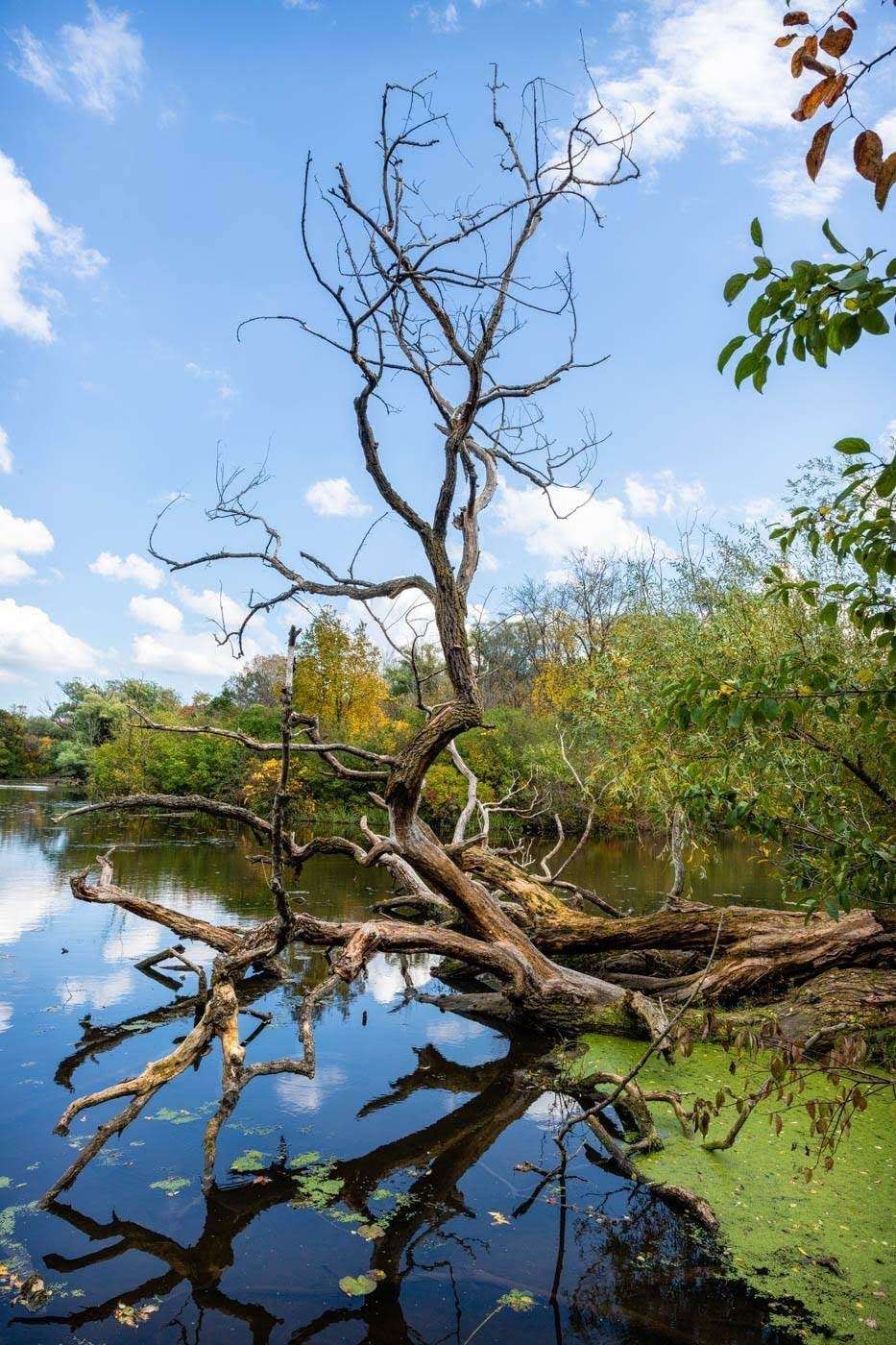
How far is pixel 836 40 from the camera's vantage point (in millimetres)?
1481

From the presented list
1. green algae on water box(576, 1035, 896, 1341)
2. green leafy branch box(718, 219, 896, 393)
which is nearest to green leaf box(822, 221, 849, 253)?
green leafy branch box(718, 219, 896, 393)

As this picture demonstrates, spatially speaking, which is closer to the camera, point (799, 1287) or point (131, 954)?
point (799, 1287)

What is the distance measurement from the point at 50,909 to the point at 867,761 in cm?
1078

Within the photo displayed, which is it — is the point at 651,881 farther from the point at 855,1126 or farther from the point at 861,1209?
the point at 861,1209

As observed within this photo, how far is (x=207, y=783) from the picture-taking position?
94.2ft

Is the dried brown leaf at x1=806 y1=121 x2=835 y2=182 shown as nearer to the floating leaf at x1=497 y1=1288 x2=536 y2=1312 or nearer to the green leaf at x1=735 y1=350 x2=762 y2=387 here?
the green leaf at x1=735 y1=350 x2=762 y2=387

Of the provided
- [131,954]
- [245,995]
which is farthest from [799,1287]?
[131,954]

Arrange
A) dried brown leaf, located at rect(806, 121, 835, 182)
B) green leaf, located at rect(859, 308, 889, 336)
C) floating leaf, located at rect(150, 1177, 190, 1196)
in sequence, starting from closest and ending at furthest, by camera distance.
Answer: dried brown leaf, located at rect(806, 121, 835, 182) → green leaf, located at rect(859, 308, 889, 336) → floating leaf, located at rect(150, 1177, 190, 1196)

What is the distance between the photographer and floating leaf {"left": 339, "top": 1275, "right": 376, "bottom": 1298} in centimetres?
371

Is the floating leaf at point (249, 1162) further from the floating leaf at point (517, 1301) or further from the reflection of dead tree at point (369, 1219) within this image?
the floating leaf at point (517, 1301)

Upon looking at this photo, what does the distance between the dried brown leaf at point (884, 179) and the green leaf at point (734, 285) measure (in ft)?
1.11

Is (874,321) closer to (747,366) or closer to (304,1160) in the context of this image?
(747,366)

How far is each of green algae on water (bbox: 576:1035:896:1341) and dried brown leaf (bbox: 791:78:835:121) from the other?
11.3ft

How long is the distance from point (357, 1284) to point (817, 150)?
4473 millimetres
